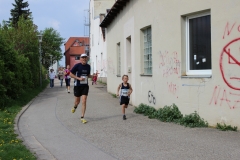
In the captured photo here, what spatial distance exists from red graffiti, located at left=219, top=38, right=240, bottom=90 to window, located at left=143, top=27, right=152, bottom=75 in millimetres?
4186

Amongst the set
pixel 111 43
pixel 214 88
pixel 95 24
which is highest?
pixel 95 24

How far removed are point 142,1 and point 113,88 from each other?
8.37 metres

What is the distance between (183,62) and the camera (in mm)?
10070

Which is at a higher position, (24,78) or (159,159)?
(24,78)

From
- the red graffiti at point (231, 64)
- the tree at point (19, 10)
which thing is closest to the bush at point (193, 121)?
the red graffiti at point (231, 64)

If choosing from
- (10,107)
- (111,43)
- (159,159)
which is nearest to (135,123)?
(159,159)

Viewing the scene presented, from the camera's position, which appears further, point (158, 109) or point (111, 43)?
point (111, 43)

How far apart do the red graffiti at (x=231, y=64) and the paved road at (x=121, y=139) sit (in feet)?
3.81

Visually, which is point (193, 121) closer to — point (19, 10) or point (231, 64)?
point (231, 64)

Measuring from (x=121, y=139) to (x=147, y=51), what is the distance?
18.2 feet

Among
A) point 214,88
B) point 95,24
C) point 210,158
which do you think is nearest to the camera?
point 210,158

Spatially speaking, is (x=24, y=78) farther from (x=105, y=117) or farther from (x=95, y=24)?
(x=95, y=24)

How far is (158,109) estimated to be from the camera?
11422 millimetres

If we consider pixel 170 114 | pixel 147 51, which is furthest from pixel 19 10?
pixel 170 114
